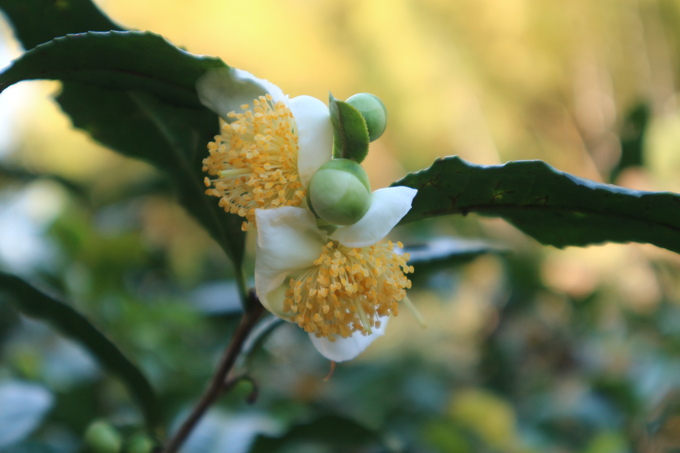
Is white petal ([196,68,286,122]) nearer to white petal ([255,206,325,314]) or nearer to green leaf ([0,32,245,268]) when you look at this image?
green leaf ([0,32,245,268])

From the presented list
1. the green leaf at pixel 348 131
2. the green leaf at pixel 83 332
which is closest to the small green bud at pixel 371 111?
the green leaf at pixel 348 131

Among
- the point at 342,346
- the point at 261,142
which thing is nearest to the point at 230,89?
the point at 261,142

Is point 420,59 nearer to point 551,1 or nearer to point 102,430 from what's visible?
point 551,1

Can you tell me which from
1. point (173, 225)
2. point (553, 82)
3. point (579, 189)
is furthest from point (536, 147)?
point (579, 189)

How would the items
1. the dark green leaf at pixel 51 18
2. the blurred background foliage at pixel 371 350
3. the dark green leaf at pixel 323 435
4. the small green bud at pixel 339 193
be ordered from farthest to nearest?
the blurred background foliage at pixel 371 350
the dark green leaf at pixel 323 435
the dark green leaf at pixel 51 18
the small green bud at pixel 339 193

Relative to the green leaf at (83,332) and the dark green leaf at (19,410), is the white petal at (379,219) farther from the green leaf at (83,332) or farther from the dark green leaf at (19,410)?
the dark green leaf at (19,410)

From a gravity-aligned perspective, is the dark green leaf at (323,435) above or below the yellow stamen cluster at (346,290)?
below
